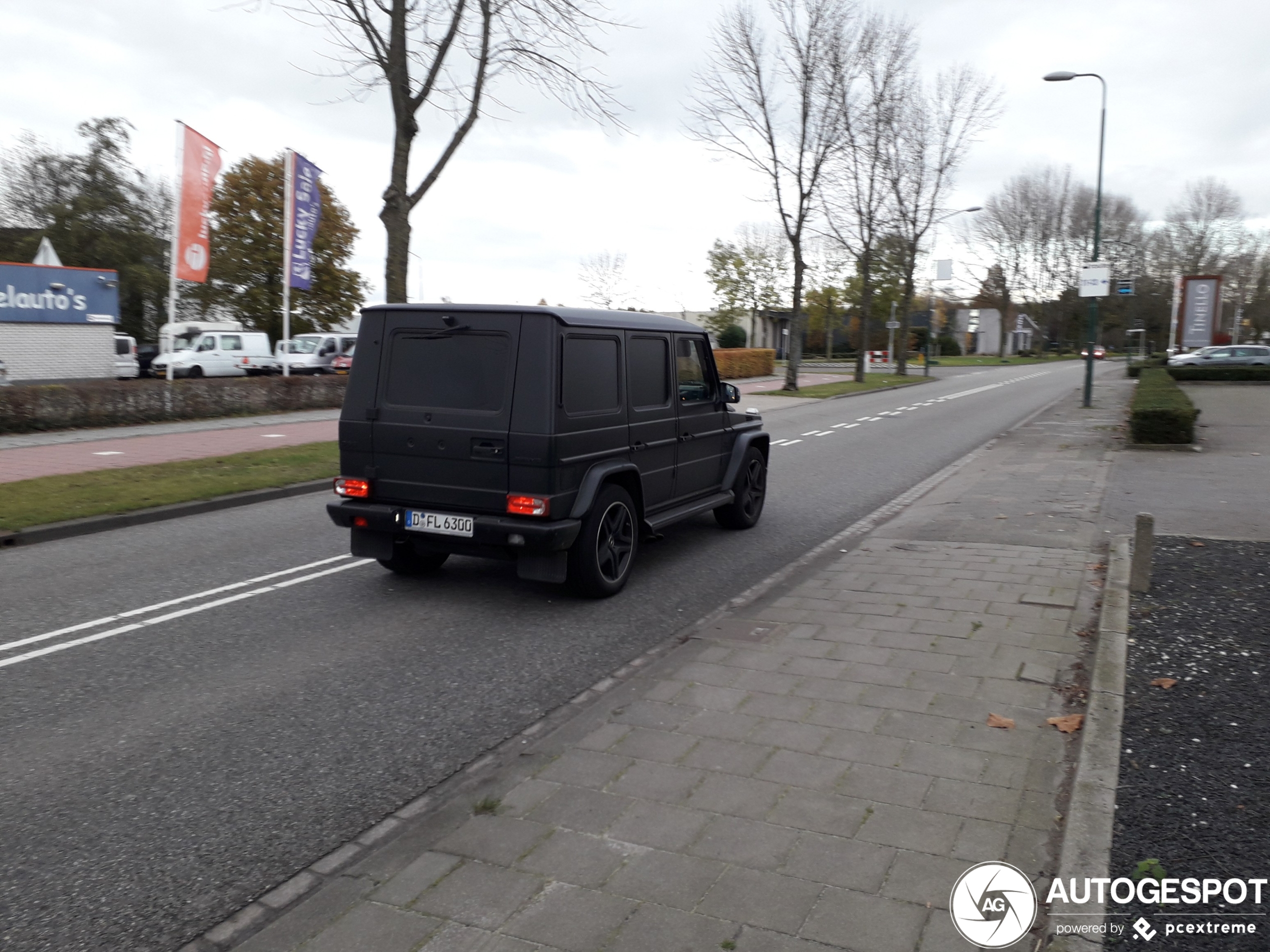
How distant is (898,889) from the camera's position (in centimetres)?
307

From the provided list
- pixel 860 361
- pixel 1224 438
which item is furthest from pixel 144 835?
pixel 860 361

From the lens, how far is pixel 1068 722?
4.43 meters

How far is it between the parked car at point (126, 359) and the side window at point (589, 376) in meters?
Result: 31.5

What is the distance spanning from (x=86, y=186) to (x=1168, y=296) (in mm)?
75102

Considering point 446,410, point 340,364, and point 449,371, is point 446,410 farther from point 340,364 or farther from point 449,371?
point 340,364

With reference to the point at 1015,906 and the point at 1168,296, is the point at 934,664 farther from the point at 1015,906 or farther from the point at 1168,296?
the point at 1168,296

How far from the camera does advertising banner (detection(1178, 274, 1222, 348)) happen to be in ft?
145

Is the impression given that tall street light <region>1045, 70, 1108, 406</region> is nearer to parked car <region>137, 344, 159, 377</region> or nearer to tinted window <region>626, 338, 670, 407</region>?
tinted window <region>626, 338, 670, 407</region>

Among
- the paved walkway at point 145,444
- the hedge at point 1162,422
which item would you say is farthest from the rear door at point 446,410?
the hedge at point 1162,422

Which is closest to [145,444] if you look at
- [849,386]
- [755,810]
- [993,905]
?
[755,810]

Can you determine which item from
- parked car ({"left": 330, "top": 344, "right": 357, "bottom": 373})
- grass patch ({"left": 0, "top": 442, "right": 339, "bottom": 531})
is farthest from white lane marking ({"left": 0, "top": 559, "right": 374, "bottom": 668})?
parked car ({"left": 330, "top": 344, "right": 357, "bottom": 373})

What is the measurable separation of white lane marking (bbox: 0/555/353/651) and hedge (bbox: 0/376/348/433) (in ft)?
23.7

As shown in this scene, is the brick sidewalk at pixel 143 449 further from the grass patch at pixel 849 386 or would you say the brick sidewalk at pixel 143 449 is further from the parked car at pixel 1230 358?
the parked car at pixel 1230 358

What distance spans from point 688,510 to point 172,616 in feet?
13.0
